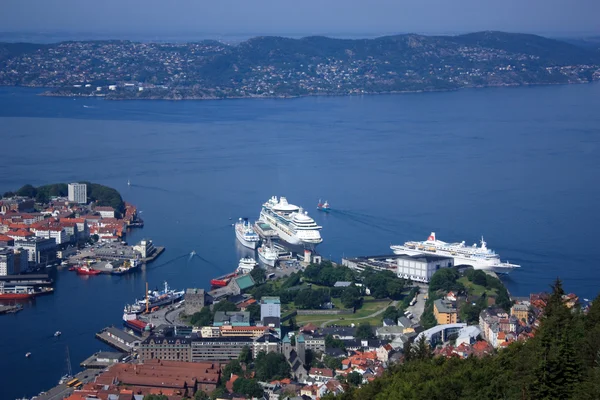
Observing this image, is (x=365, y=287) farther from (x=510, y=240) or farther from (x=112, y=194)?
(x=112, y=194)

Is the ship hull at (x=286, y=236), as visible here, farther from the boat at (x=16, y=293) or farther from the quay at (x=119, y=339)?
the quay at (x=119, y=339)

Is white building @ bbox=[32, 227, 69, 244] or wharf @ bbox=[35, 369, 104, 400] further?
white building @ bbox=[32, 227, 69, 244]

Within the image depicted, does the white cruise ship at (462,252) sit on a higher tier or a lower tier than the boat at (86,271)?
higher

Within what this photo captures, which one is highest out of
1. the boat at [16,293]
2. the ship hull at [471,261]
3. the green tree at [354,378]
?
the green tree at [354,378]

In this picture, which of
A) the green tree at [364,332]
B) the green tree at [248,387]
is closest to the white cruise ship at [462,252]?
the green tree at [364,332]

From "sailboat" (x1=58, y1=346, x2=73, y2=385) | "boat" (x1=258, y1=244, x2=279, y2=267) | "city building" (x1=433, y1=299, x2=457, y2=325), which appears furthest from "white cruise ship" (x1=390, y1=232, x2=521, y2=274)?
"sailboat" (x1=58, y1=346, x2=73, y2=385)

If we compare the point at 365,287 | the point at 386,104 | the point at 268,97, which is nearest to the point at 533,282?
the point at 365,287

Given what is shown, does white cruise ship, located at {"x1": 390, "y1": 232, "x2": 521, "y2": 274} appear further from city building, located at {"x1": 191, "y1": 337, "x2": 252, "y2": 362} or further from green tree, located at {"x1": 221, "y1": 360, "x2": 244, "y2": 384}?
green tree, located at {"x1": 221, "y1": 360, "x2": 244, "y2": 384}
